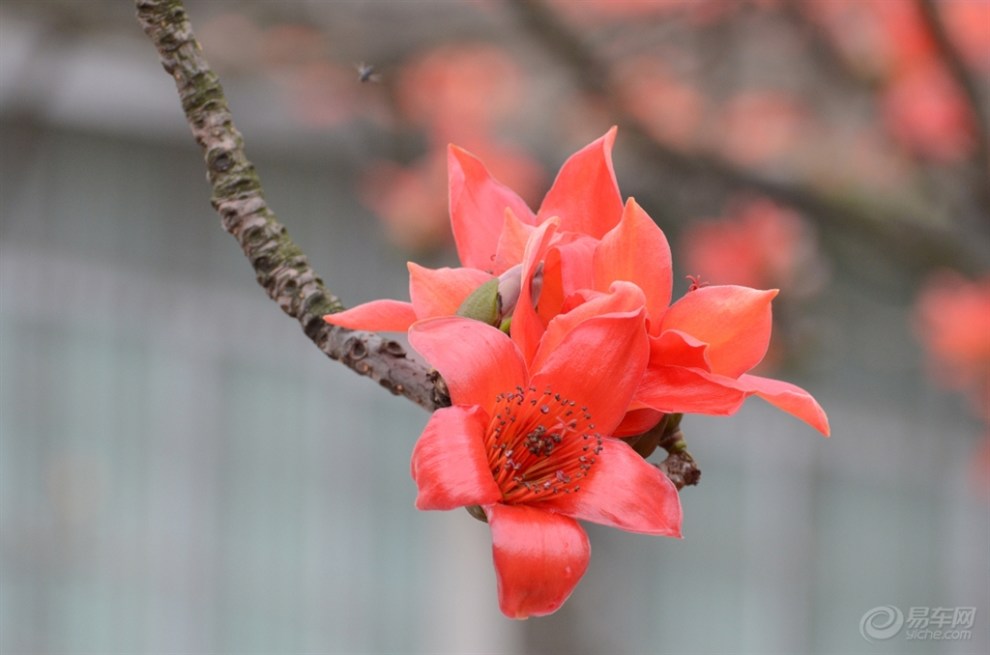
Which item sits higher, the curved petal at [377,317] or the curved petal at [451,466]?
the curved petal at [377,317]

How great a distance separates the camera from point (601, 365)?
22.7 inches

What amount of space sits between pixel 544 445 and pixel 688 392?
0.30 ft

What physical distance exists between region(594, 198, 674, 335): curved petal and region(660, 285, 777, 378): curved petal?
0.08ft

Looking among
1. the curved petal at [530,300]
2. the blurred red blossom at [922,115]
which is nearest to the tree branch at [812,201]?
the blurred red blossom at [922,115]

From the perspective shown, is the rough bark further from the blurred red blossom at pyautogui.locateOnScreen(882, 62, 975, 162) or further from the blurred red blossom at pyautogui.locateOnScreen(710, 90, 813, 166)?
the blurred red blossom at pyautogui.locateOnScreen(710, 90, 813, 166)

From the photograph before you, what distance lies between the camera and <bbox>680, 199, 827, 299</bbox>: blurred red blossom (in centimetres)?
296

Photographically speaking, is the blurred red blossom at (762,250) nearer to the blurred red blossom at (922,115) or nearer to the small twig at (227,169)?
the blurred red blossom at (922,115)

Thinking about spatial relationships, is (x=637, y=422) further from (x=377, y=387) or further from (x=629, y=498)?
(x=377, y=387)

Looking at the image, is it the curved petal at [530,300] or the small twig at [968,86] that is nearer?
the curved petal at [530,300]

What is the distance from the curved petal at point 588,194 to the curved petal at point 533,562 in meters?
0.21

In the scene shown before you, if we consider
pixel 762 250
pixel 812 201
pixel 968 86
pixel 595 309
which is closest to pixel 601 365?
pixel 595 309

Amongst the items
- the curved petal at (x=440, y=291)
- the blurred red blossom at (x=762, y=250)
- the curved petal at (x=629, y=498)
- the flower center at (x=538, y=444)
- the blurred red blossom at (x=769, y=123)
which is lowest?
the curved petal at (x=629, y=498)

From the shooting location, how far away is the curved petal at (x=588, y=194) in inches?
26.9

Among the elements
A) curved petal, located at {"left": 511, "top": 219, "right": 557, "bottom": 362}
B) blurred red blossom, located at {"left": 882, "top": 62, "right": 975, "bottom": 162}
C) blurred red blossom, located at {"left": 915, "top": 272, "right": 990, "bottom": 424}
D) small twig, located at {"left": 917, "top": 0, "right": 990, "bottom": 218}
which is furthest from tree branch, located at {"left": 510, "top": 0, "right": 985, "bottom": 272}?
curved petal, located at {"left": 511, "top": 219, "right": 557, "bottom": 362}
